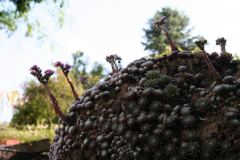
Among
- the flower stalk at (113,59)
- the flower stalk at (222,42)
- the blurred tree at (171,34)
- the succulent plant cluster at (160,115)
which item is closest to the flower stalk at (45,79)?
the succulent plant cluster at (160,115)

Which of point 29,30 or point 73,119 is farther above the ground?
point 29,30

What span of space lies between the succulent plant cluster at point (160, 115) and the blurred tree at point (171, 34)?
19.3 m

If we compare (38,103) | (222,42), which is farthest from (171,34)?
(222,42)

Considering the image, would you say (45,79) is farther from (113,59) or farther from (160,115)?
(160,115)

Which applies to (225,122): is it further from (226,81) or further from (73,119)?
(73,119)

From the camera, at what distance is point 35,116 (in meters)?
10.0

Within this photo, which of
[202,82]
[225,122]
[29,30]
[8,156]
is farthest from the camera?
[29,30]

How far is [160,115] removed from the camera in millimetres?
1429

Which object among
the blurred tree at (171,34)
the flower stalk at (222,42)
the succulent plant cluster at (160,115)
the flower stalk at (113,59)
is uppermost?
the blurred tree at (171,34)

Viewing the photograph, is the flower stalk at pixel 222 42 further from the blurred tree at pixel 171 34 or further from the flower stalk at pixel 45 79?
the blurred tree at pixel 171 34

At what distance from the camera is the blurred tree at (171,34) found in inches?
842

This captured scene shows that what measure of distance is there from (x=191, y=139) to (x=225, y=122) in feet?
0.85

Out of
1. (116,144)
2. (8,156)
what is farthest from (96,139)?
(8,156)

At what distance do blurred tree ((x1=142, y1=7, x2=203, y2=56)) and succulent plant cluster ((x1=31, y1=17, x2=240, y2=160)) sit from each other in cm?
1933
